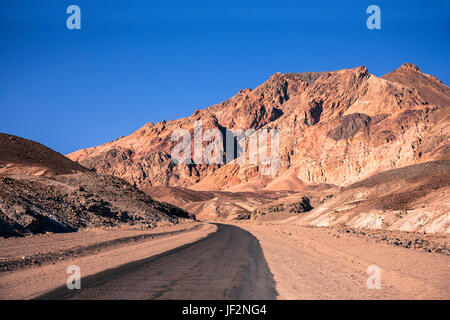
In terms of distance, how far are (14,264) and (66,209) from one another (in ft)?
71.4

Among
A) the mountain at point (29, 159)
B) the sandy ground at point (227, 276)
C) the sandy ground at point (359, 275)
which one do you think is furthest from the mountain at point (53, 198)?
the sandy ground at point (359, 275)

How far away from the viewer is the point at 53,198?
1358 inches

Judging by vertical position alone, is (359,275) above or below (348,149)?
below

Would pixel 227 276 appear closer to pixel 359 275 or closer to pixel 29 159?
pixel 359 275

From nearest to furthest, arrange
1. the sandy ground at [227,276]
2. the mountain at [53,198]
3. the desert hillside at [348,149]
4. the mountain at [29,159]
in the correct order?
the sandy ground at [227,276]
the mountain at [53,198]
the mountain at [29,159]
the desert hillside at [348,149]

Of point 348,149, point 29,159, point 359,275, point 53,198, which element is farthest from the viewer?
point 348,149

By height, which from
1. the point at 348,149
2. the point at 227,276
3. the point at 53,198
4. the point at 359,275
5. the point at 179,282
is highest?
the point at 348,149

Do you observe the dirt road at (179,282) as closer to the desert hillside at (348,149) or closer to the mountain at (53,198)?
the mountain at (53,198)

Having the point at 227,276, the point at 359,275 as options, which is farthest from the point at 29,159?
the point at 359,275

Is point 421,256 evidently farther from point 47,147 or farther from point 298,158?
point 298,158

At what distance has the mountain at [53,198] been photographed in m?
25.9

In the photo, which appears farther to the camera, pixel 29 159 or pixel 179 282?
pixel 29 159

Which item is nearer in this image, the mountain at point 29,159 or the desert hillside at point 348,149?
the mountain at point 29,159
